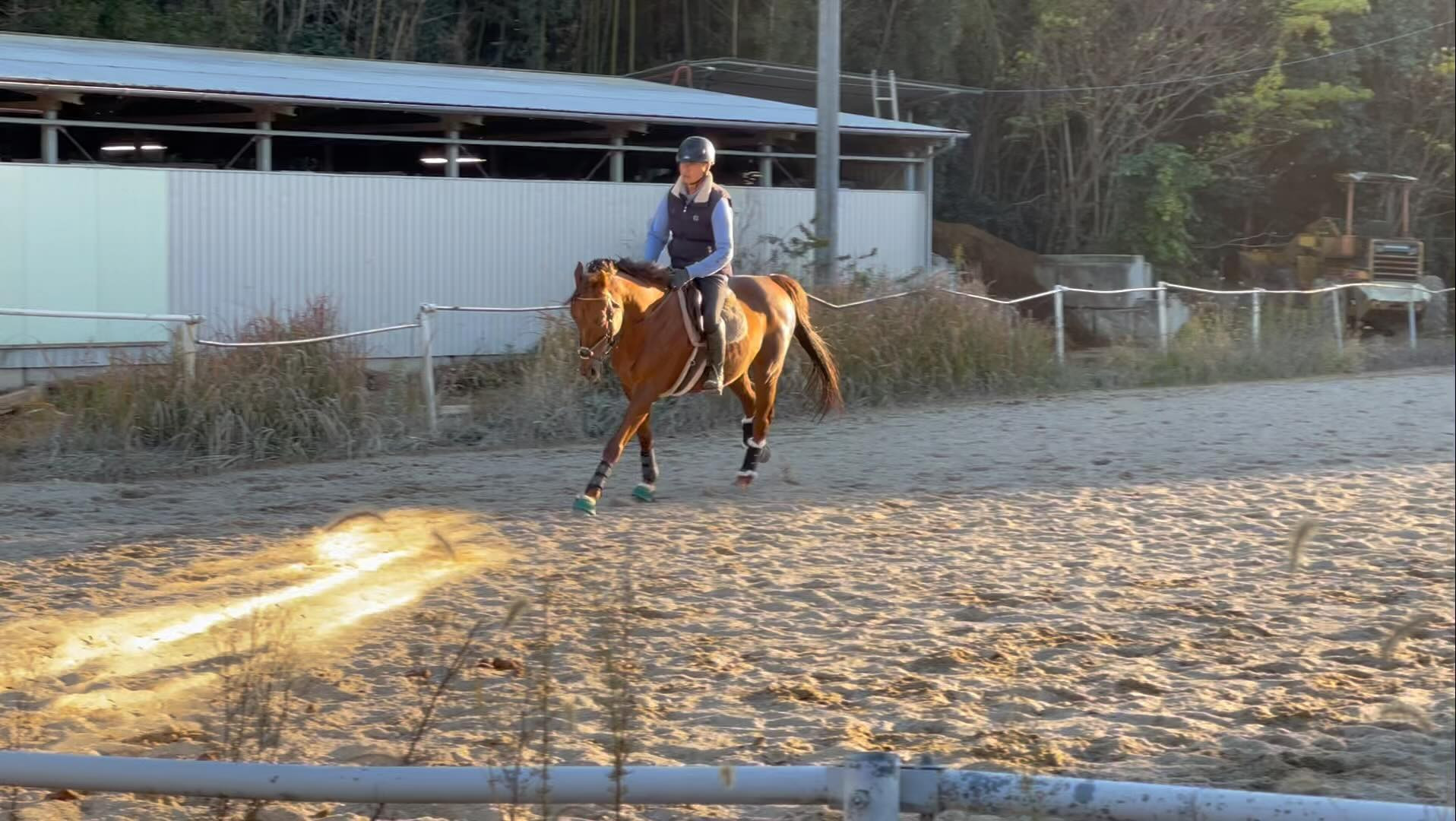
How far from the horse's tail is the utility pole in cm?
554

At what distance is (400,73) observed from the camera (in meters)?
21.3

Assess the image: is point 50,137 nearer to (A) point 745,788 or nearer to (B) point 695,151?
(B) point 695,151

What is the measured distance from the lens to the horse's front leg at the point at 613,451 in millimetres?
9500

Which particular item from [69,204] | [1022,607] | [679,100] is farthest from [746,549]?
[679,100]

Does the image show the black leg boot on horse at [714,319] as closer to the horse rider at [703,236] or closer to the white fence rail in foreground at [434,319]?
the horse rider at [703,236]

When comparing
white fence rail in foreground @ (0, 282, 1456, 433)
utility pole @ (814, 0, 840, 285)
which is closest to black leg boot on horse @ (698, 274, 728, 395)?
white fence rail in foreground @ (0, 282, 1456, 433)

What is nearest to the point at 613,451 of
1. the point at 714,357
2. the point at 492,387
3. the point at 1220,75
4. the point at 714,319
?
the point at 714,357

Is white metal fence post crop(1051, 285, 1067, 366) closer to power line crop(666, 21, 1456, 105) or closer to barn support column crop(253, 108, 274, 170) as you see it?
power line crop(666, 21, 1456, 105)

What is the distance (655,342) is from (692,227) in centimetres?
85

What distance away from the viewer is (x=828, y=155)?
17.2m

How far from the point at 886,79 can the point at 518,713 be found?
2351cm

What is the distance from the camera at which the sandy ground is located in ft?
16.3

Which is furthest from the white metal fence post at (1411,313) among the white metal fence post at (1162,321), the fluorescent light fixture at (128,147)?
the fluorescent light fixture at (128,147)

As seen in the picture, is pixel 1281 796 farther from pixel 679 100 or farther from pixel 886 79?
pixel 886 79
